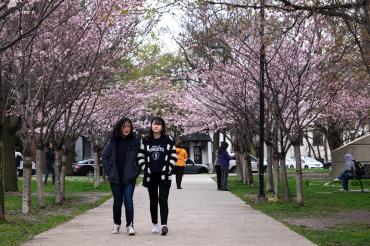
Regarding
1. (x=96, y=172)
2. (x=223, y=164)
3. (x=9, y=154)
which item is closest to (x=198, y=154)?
(x=96, y=172)

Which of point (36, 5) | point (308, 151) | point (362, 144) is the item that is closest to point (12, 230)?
point (36, 5)

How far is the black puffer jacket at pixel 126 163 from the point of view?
32.9 ft

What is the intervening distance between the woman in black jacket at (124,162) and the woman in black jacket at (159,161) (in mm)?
148

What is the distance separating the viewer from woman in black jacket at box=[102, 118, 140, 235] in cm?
1002

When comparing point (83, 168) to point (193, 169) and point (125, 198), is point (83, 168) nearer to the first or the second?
point (193, 169)

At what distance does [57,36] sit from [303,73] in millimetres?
6084

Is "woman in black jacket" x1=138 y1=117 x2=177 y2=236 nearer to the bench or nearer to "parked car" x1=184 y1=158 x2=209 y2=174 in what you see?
the bench

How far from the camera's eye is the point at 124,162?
10.1 metres

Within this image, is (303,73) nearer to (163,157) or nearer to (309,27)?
(309,27)

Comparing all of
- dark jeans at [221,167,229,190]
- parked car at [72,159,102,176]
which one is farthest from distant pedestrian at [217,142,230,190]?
parked car at [72,159,102,176]

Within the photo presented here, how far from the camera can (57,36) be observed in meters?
14.6

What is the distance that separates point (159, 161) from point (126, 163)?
0.51 m

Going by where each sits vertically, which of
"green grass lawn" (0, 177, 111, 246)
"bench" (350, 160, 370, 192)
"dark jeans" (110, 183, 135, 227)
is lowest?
"green grass lawn" (0, 177, 111, 246)

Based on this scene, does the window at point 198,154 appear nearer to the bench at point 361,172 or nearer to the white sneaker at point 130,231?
the bench at point 361,172
